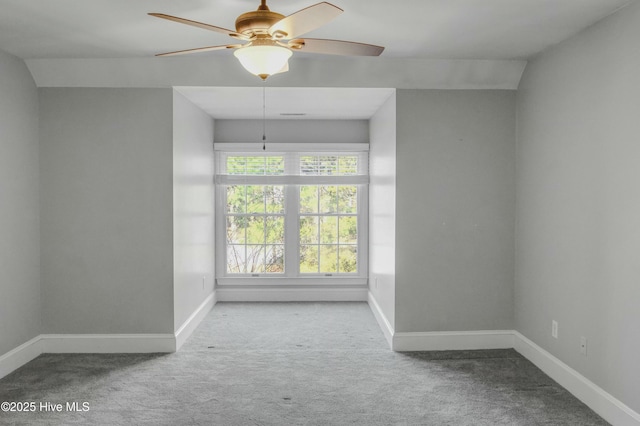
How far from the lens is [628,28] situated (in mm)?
2850

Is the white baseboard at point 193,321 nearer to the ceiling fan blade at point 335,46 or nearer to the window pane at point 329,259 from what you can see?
the window pane at point 329,259

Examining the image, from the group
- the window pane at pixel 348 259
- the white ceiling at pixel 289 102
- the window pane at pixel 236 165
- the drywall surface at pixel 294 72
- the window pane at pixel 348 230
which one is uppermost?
the drywall surface at pixel 294 72

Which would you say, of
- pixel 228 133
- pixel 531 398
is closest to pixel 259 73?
pixel 531 398

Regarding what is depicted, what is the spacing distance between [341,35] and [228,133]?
3.03 metres

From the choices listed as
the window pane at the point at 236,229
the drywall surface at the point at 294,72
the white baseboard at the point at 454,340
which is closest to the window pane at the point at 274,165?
the window pane at the point at 236,229

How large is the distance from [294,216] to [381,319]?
75.9 inches

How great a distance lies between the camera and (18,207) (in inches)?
154

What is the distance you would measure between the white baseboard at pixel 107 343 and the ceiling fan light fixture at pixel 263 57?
110 inches

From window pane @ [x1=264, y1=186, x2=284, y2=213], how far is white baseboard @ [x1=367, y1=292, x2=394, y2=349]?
160 centimetres

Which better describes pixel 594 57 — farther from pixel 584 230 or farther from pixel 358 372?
pixel 358 372

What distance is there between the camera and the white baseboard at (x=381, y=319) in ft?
14.7

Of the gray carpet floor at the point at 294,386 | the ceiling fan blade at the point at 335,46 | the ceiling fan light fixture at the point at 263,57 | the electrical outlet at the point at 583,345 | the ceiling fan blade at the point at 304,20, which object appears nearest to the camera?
the ceiling fan blade at the point at 304,20

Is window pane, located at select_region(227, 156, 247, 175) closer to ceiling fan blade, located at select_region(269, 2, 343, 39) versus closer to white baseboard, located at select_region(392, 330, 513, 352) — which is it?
white baseboard, located at select_region(392, 330, 513, 352)

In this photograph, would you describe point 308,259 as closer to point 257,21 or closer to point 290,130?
point 290,130
